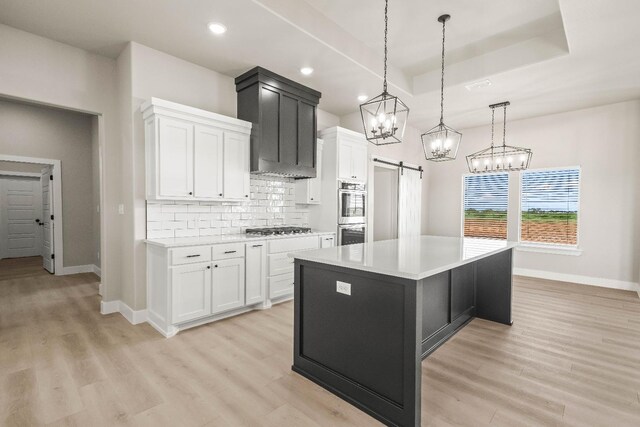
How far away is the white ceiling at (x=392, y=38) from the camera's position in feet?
9.08

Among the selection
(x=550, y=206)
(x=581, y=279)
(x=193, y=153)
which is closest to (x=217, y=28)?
(x=193, y=153)

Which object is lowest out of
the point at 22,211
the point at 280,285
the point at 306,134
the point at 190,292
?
the point at 280,285

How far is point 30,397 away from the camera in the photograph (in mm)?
2037

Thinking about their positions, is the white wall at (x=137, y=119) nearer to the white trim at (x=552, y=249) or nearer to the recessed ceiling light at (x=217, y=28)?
the recessed ceiling light at (x=217, y=28)

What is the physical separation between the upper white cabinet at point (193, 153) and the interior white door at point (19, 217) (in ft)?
22.5

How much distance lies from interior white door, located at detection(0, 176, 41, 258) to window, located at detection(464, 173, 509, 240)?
10154mm

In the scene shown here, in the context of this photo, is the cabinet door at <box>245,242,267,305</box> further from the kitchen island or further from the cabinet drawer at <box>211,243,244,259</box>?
the kitchen island

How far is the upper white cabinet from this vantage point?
3.21 m

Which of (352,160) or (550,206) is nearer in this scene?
(352,160)

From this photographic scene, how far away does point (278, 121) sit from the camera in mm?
4074

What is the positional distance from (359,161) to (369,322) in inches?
142

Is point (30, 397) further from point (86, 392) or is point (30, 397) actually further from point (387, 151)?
point (387, 151)

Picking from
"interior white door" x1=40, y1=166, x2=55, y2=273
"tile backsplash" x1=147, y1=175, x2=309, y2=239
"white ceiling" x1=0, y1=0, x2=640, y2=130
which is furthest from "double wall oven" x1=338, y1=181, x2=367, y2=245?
"interior white door" x1=40, y1=166, x2=55, y2=273

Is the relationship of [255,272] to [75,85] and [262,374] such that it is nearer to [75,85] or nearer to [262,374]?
[262,374]
